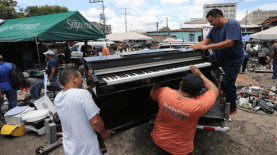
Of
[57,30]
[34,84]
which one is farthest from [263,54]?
[34,84]

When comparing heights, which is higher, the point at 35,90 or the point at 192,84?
the point at 192,84

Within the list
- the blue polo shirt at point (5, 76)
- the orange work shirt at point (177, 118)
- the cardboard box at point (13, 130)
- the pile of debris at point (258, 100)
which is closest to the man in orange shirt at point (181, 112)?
the orange work shirt at point (177, 118)

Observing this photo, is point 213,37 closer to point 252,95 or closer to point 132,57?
point 132,57

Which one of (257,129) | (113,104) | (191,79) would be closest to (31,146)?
(113,104)

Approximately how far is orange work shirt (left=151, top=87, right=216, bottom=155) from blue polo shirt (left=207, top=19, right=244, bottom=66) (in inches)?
59.0

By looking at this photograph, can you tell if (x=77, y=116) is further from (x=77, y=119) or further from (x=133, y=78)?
(x=133, y=78)

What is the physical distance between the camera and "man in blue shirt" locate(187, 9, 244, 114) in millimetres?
2614

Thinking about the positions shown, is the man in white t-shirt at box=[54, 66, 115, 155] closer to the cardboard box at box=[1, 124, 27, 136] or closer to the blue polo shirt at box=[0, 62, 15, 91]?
the cardboard box at box=[1, 124, 27, 136]

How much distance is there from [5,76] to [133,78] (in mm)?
4228

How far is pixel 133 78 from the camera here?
1.94 meters

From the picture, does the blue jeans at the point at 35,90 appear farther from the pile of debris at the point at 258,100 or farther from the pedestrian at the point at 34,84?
the pile of debris at the point at 258,100

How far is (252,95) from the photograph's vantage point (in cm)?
554

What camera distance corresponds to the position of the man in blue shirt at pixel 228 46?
8.58 feet

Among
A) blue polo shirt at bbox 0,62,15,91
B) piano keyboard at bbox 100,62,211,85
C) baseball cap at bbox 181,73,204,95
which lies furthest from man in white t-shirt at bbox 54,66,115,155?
Answer: blue polo shirt at bbox 0,62,15,91
